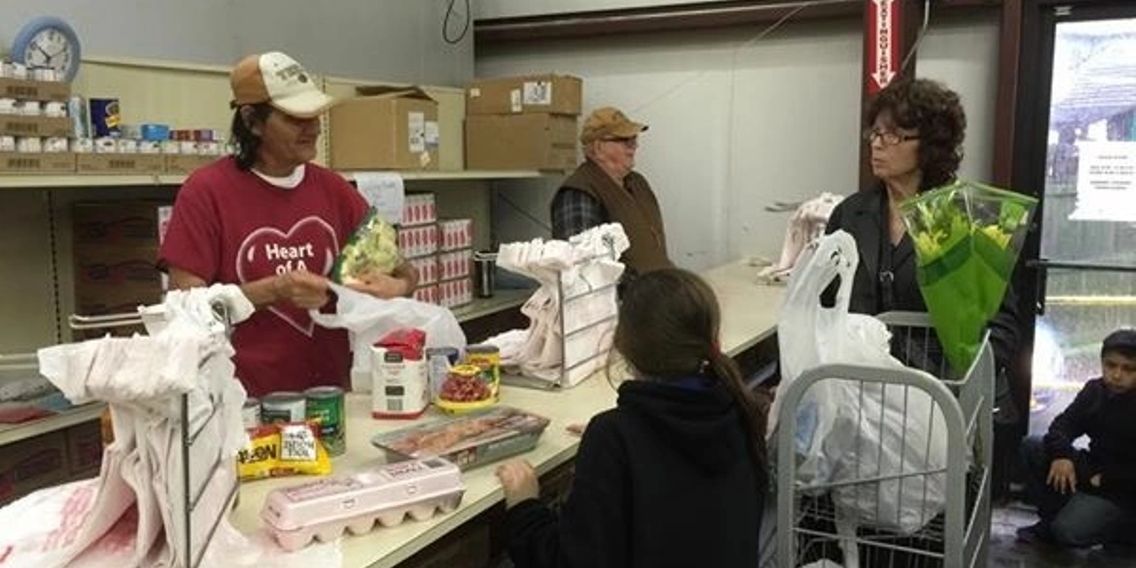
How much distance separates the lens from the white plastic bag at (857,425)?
5.27 ft

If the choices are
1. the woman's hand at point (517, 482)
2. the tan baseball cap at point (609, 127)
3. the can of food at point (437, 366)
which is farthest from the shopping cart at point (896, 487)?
the tan baseball cap at point (609, 127)

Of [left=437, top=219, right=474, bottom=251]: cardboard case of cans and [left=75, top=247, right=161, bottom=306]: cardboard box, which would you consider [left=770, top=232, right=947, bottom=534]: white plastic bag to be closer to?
[left=75, top=247, right=161, bottom=306]: cardboard box

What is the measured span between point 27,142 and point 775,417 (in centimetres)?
200

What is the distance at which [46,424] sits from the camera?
2.51 meters

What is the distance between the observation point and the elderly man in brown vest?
11.3 ft

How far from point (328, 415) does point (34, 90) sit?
1.47 metres

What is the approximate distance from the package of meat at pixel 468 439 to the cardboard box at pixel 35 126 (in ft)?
4.75

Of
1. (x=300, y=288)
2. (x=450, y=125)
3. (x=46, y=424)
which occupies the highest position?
(x=450, y=125)

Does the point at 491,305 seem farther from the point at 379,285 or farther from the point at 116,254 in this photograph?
the point at 379,285

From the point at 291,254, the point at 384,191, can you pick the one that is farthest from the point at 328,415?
the point at 384,191

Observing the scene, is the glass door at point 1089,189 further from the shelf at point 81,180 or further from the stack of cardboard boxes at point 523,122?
the shelf at point 81,180

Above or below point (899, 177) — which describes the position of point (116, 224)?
below

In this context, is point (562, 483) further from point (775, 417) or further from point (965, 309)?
point (965, 309)

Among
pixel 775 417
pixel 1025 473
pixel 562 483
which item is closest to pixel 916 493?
pixel 775 417
